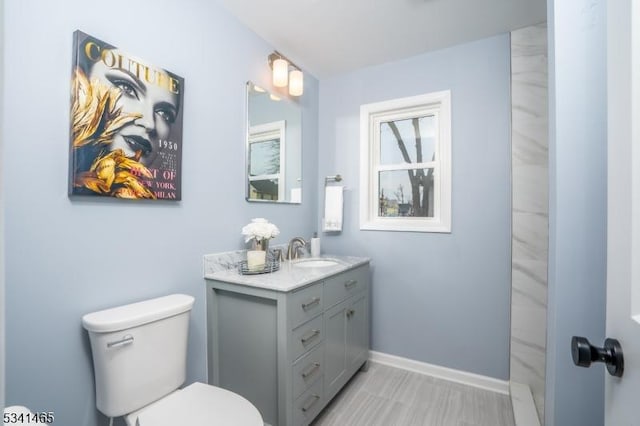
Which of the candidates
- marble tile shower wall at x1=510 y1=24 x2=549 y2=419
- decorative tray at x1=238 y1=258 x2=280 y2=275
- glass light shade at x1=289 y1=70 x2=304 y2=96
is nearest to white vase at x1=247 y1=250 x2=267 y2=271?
decorative tray at x1=238 y1=258 x2=280 y2=275

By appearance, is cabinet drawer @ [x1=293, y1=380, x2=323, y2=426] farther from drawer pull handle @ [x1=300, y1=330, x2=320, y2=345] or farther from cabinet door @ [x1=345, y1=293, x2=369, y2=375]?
cabinet door @ [x1=345, y1=293, x2=369, y2=375]

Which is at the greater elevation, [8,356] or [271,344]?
[8,356]

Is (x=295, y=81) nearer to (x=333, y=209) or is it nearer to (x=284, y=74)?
(x=284, y=74)

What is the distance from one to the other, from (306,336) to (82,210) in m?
1.11

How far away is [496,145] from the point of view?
193cm

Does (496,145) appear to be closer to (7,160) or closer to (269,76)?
(269,76)

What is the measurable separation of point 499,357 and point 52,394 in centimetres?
237

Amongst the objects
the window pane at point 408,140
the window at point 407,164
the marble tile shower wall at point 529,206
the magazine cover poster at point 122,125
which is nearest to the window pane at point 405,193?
the window at point 407,164

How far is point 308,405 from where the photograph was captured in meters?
1.47

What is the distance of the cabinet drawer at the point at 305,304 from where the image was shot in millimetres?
1365

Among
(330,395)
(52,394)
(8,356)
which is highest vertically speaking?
(8,356)

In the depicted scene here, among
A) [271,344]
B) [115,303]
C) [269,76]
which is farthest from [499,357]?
[269,76]

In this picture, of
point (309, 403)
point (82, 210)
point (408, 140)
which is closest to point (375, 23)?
point (408, 140)

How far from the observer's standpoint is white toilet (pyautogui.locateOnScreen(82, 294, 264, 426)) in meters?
1.02
